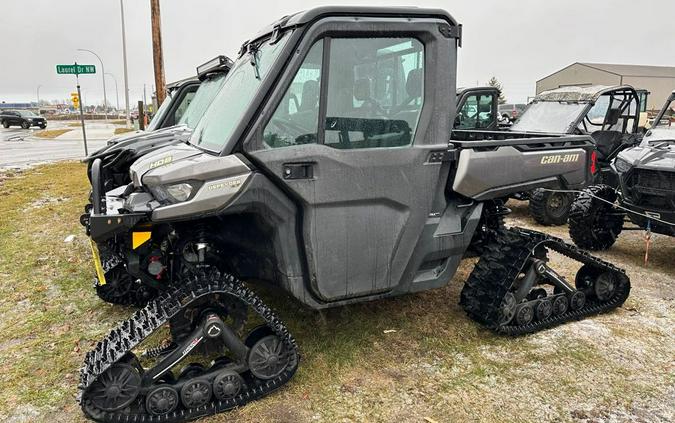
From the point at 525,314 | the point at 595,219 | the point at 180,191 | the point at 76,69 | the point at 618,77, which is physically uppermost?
the point at 618,77

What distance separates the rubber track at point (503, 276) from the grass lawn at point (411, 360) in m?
0.10

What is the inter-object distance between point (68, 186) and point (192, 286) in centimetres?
1030

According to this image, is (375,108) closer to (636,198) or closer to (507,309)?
(507,309)

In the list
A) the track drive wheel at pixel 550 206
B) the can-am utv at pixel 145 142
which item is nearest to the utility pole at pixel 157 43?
the can-am utv at pixel 145 142

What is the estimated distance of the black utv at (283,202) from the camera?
2.99 meters

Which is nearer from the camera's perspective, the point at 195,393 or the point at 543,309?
the point at 195,393

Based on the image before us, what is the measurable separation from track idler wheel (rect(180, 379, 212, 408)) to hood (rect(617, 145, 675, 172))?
5.54m

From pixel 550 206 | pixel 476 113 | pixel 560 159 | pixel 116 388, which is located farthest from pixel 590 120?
Answer: pixel 116 388

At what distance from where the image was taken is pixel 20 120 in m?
42.3

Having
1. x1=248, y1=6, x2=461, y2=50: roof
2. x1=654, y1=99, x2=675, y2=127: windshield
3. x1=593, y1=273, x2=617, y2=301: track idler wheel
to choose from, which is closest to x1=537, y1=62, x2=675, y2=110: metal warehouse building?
x1=654, y1=99, x2=675, y2=127: windshield

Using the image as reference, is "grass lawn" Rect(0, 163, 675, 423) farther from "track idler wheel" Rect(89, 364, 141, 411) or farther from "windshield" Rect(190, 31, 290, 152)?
"windshield" Rect(190, 31, 290, 152)

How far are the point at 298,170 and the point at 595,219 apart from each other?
5233mm

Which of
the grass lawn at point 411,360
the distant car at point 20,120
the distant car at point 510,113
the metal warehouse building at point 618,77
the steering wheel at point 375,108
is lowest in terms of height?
the distant car at point 20,120

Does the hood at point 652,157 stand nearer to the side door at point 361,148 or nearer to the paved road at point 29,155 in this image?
the side door at point 361,148
